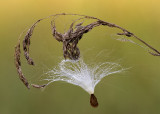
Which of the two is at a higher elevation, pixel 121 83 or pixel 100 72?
pixel 100 72

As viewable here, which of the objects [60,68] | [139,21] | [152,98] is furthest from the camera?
[139,21]

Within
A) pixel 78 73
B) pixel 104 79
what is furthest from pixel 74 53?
pixel 104 79

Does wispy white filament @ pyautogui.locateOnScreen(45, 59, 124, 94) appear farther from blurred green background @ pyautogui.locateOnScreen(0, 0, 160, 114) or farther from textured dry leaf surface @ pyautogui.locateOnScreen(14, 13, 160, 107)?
blurred green background @ pyautogui.locateOnScreen(0, 0, 160, 114)

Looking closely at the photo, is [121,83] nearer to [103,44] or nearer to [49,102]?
[103,44]

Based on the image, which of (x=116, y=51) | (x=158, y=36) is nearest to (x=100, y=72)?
(x=116, y=51)

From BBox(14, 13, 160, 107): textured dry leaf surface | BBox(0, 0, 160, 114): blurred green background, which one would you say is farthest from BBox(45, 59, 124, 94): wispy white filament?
BBox(0, 0, 160, 114): blurred green background

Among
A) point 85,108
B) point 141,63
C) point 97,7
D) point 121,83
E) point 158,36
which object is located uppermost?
point 97,7

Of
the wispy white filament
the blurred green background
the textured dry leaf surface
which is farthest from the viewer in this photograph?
the blurred green background

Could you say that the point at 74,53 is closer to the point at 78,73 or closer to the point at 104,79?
the point at 78,73
